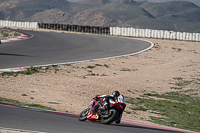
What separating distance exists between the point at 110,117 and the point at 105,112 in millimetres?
189

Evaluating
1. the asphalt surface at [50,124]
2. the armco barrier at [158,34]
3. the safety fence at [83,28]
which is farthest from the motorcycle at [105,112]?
the safety fence at [83,28]

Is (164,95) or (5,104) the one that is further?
(164,95)

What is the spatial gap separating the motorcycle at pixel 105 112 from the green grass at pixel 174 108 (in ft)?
9.00

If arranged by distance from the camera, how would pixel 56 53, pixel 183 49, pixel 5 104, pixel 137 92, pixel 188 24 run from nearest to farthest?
pixel 5 104 < pixel 137 92 < pixel 56 53 < pixel 183 49 < pixel 188 24

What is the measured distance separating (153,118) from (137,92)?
393 cm

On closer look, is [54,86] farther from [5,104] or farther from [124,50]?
[124,50]

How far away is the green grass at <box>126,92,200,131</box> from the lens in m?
12.2

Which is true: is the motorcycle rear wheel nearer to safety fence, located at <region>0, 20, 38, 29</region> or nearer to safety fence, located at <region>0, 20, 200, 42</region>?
safety fence, located at <region>0, 20, 200, 42</region>

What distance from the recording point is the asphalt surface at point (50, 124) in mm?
8086

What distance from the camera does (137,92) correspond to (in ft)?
53.1

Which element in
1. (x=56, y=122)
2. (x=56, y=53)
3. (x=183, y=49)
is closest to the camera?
(x=56, y=122)

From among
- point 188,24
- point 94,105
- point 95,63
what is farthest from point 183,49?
point 188,24

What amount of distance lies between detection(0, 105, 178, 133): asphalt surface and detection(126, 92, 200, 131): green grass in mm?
2588

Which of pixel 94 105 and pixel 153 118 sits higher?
pixel 94 105
